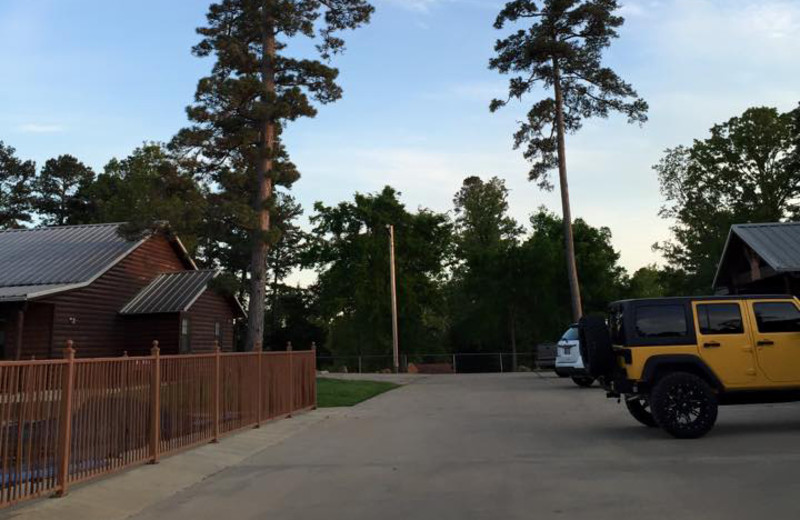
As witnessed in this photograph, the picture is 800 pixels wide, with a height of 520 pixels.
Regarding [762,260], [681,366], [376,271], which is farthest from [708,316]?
[376,271]

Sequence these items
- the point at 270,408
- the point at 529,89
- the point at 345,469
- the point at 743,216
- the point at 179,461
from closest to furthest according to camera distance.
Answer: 1. the point at 345,469
2. the point at 179,461
3. the point at 270,408
4. the point at 529,89
5. the point at 743,216

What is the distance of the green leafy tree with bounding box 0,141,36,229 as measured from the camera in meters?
69.9

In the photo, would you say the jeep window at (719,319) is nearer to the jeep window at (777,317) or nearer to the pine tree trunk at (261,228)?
the jeep window at (777,317)

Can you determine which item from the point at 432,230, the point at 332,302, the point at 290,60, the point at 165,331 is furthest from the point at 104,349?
the point at 432,230

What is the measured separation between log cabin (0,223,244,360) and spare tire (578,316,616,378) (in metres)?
17.5

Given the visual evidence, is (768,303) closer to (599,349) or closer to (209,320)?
(599,349)

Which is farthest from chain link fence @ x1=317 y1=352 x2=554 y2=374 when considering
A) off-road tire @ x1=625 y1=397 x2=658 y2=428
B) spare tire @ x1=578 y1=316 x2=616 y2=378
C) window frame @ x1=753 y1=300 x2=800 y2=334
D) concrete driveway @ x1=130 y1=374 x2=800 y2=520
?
window frame @ x1=753 y1=300 x2=800 y2=334

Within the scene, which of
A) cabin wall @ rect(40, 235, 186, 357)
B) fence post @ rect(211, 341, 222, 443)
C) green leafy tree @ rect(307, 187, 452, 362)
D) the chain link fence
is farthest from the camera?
green leafy tree @ rect(307, 187, 452, 362)

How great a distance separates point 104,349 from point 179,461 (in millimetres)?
20091

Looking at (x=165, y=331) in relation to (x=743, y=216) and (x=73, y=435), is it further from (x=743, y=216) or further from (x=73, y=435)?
(x=743, y=216)

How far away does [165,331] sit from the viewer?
2855cm

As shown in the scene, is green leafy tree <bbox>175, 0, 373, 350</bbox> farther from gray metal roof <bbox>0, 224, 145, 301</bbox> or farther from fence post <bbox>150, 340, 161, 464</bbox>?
fence post <bbox>150, 340, 161, 464</bbox>

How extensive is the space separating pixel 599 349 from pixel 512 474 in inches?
152

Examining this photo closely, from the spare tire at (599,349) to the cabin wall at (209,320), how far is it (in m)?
22.2
